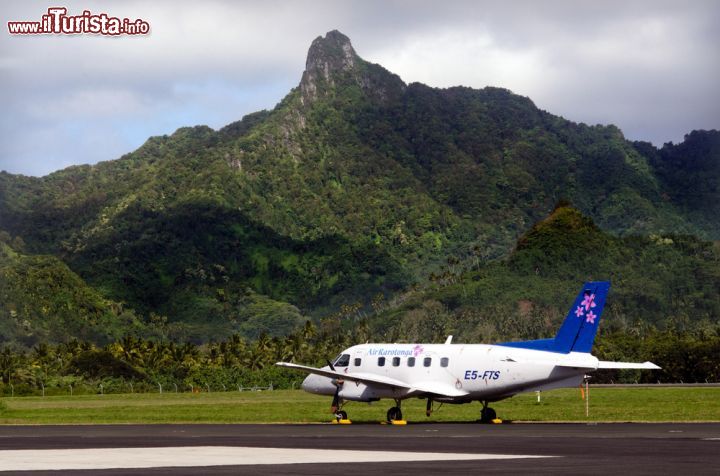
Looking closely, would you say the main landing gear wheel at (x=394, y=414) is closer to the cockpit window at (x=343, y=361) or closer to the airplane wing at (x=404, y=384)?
the airplane wing at (x=404, y=384)

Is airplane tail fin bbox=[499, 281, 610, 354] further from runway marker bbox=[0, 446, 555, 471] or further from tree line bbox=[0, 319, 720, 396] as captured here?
tree line bbox=[0, 319, 720, 396]

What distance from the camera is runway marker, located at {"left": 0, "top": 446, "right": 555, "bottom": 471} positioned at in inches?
1092

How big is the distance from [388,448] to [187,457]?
6.29 metres

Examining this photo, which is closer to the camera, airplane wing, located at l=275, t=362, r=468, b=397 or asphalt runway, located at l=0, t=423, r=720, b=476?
asphalt runway, located at l=0, t=423, r=720, b=476

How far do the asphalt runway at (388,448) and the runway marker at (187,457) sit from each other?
3cm

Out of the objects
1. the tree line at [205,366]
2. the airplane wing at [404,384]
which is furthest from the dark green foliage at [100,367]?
the airplane wing at [404,384]

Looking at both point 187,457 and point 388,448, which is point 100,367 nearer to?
point 388,448

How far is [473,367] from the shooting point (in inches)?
1964

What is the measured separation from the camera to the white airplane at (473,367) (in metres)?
48.6

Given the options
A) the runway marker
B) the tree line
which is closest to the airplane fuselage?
the runway marker

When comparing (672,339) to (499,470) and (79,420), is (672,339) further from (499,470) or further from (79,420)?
(499,470)

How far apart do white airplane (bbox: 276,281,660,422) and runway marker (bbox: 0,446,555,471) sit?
17281 millimetres

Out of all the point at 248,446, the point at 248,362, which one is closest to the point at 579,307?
the point at 248,446

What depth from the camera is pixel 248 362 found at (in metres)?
182
